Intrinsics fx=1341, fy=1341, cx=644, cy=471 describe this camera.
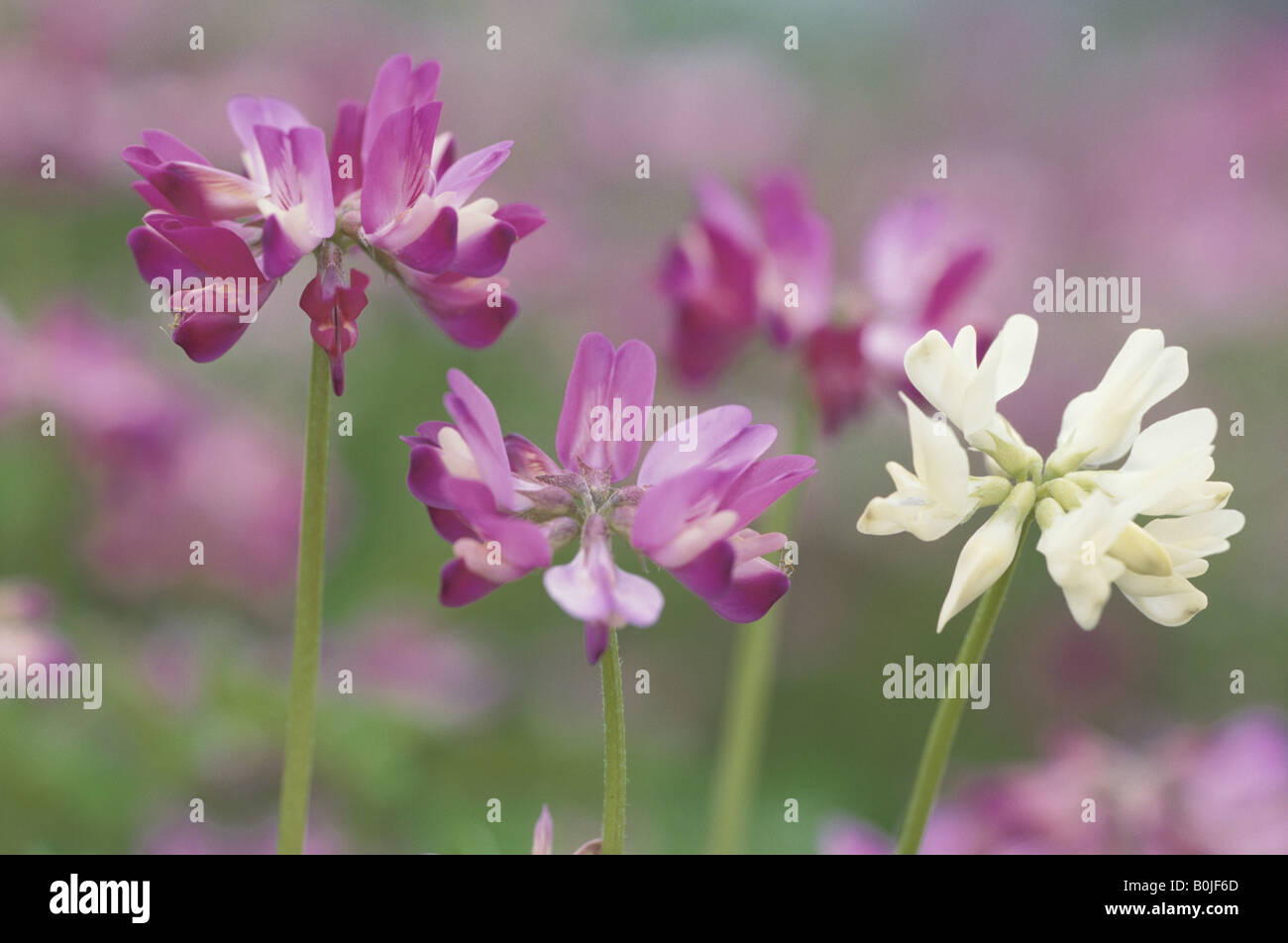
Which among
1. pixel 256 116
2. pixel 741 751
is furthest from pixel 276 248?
pixel 741 751

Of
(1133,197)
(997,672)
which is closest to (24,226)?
(997,672)

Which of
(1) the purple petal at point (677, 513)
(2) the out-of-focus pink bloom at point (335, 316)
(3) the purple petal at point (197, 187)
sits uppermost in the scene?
(3) the purple petal at point (197, 187)

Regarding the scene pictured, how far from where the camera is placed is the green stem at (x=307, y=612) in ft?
1.80

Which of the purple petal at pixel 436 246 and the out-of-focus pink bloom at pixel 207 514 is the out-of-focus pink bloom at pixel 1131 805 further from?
the out-of-focus pink bloom at pixel 207 514

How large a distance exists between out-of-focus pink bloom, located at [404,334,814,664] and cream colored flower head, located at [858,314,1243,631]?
0.05 metres

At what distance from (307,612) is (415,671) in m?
0.77

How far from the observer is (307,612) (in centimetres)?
56

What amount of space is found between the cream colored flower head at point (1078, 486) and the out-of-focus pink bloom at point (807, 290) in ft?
1.62

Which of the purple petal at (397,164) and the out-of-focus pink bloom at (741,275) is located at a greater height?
the out-of-focus pink bloom at (741,275)

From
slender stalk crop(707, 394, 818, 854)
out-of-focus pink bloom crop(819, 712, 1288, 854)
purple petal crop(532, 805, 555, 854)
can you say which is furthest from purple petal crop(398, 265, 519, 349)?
out-of-focus pink bloom crop(819, 712, 1288, 854)

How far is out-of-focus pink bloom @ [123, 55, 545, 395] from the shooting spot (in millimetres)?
566

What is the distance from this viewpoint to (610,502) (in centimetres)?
57

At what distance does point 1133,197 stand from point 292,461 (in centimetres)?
196

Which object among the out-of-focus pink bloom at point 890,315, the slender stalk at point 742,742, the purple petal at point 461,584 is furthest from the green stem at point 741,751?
the purple petal at point 461,584
